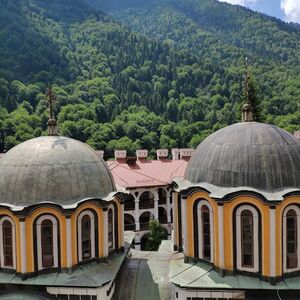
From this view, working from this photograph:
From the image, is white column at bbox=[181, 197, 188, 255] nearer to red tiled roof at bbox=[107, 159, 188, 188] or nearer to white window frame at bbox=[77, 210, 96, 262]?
white window frame at bbox=[77, 210, 96, 262]

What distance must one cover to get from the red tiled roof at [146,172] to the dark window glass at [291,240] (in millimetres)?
32236

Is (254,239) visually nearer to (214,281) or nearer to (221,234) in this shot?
(221,234)

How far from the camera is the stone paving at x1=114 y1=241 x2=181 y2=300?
61.1 feet

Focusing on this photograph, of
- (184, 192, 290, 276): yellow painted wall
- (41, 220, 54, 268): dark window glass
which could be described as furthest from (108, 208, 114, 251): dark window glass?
(184, 192, 290, 276): yellow painted wall

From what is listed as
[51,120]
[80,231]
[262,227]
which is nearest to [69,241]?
[80,231]

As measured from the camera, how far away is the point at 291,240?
16.8m

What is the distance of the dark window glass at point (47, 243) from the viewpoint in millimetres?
17438

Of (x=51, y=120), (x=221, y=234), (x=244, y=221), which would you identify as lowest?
(x=221, y=234)

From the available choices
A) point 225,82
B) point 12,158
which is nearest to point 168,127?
point 225,82

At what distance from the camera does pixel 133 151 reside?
363 ft

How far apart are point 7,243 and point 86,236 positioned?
10.3 ft

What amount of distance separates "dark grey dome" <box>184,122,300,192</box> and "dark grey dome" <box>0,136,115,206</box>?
4166 mm

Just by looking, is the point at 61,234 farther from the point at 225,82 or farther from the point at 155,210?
the point at 225,82

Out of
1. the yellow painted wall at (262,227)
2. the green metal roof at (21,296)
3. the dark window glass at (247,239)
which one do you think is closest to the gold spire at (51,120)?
the green metal roof at (21,296)
